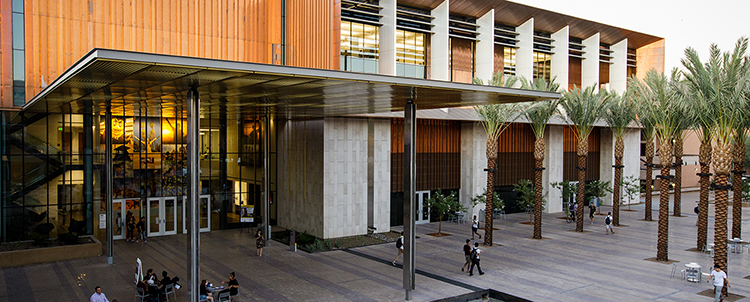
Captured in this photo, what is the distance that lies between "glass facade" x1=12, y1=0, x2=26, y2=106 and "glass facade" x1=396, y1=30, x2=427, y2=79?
1731 centimetres

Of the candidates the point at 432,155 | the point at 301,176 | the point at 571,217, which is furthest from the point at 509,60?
the point at 301,176

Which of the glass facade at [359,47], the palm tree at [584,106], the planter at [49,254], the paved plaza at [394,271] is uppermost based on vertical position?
the glass facade at [359,47]

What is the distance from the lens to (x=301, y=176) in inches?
1019

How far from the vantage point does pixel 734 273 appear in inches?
740

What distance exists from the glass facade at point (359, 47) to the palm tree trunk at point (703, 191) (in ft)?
49.4

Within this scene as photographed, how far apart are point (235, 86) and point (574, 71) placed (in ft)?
106

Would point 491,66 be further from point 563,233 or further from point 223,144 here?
point 223,144

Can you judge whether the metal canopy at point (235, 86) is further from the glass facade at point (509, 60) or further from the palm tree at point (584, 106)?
the glass facade at point (509, 60)

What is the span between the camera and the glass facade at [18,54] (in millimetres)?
20453

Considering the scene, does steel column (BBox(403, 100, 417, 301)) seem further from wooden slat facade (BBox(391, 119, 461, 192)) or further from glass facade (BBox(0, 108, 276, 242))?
wooden slat facade (BBox(391, 119, 461, 192))

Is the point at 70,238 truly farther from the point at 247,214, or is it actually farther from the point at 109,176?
the point at 247,214

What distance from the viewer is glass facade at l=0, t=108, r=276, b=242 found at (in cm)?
2112

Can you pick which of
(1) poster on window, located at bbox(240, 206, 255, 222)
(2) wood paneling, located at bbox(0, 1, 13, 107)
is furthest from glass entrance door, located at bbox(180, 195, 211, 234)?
(2) wood paneling, located at bbox(0, 1, 13, 107)

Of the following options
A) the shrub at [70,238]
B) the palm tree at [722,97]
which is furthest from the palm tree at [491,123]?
the shrub at [70,238]
